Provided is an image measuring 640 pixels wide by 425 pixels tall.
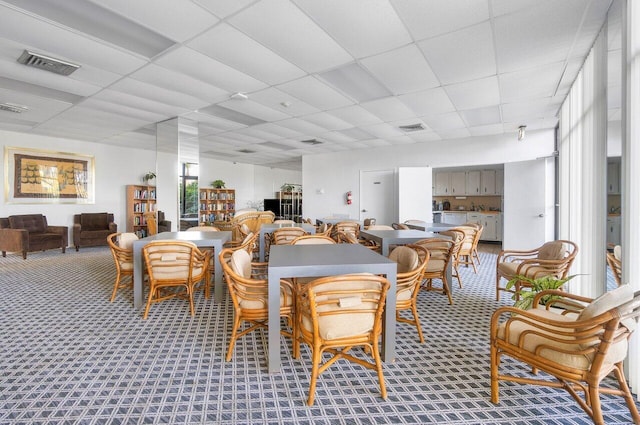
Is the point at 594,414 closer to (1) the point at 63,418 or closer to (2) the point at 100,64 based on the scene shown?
(1) the point at 63,418

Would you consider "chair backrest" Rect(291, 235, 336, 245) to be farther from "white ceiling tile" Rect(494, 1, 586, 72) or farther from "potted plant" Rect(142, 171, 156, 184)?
"potted plant" Rect(142, 171, 156, 184)

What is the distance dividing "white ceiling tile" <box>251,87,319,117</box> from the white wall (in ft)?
13.2

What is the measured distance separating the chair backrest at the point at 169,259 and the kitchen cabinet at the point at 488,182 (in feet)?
29.8

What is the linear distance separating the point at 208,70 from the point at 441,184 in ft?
27.6

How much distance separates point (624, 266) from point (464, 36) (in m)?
2.47

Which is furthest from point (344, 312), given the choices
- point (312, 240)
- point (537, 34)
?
point (537, 34)

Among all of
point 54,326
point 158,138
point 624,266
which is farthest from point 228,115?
point 624,266

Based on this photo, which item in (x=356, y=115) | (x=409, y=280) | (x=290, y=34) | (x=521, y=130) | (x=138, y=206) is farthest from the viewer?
(x=138, y=206)

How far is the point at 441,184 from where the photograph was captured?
1016cm

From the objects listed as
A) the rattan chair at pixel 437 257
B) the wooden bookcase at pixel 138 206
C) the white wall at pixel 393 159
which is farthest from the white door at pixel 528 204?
the wooden bookcase at pixel 138 206

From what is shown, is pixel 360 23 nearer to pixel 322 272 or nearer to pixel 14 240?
pixel 322 272

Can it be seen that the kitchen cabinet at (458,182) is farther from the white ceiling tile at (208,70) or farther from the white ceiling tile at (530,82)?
the white ceiling tile at (208,70)

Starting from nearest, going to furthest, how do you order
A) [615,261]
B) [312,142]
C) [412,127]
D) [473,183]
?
[615,261] < [412,127] < [312,142] < [473,183]

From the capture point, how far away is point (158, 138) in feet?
21.1
